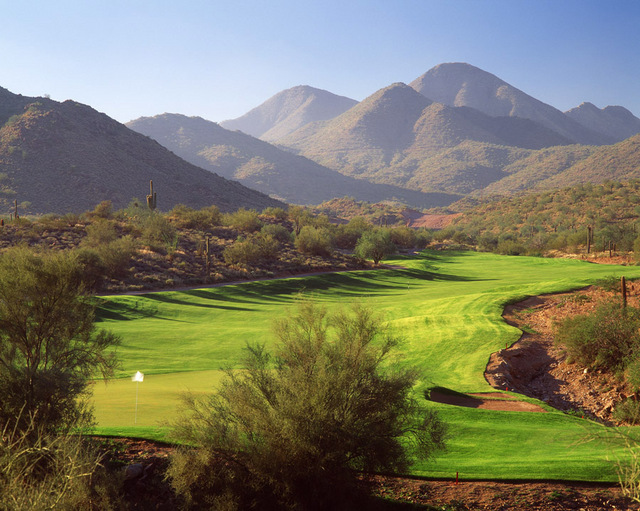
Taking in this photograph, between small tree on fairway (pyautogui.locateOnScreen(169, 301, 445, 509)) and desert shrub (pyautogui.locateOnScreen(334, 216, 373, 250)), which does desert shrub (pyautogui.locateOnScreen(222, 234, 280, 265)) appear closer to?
desert shrub (pyautogui.locateOnScreen(334, 216, 373, 250))

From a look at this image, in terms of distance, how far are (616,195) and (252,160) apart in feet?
374

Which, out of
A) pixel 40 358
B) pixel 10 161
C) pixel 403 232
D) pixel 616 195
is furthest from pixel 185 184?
pixel 40 358

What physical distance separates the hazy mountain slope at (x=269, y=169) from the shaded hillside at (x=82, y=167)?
50046mm

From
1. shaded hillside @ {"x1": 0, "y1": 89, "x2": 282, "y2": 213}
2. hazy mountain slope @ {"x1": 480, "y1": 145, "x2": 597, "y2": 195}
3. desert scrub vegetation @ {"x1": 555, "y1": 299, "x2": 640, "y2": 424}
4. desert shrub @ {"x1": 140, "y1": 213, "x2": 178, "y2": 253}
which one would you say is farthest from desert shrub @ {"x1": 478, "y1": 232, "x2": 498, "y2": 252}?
hazy mountain slope @ {"x1": 480, "y1": 145, "x2": 597, "y2": 195}

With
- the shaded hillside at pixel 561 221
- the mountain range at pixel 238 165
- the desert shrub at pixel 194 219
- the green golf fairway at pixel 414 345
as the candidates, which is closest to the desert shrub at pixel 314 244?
the green golf fairway at pixel 414 345

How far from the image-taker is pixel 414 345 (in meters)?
23.3

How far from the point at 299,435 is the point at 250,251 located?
43335 mm

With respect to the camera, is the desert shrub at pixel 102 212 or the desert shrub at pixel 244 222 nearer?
the desert shrub at pixel 102 212

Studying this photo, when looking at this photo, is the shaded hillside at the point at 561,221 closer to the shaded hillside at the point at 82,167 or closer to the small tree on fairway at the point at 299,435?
the shaded hillside at the point at 82,167

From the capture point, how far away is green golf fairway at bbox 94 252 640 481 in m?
10.9

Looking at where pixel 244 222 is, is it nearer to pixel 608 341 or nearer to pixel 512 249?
pixel 512 249

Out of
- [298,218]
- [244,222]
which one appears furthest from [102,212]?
[298,218]

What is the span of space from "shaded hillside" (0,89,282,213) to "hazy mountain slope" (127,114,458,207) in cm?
5005

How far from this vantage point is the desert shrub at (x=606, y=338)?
1838 cm
